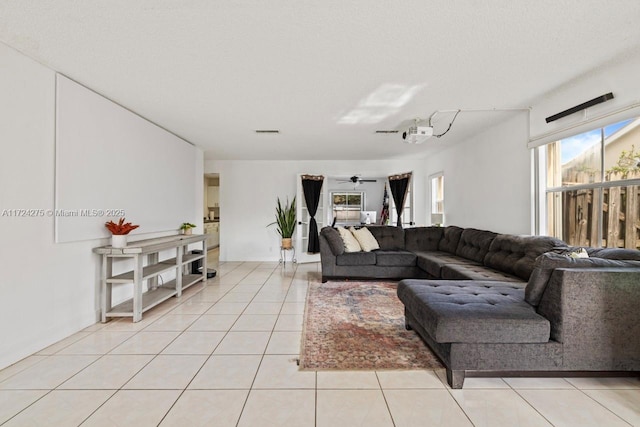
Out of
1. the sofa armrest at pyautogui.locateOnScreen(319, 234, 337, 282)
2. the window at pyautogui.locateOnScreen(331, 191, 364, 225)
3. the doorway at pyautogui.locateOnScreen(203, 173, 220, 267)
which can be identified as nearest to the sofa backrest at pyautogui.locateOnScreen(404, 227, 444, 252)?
the sofa armrest at pyautogui.locateOnScreen(319, 234, 337, 282)

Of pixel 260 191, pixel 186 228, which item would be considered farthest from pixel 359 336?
pixel 260 191

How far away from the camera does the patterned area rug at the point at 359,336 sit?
214cm

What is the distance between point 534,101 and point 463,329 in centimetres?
280

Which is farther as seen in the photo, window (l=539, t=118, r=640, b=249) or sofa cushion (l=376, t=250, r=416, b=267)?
sofa cushion (l=376, t=250, r=416, b=267)

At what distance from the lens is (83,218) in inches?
110

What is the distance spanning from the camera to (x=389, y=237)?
Result: 514cm

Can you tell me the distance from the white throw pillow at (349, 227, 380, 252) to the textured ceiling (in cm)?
209

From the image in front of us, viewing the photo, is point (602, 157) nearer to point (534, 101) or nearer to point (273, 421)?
point (534, 101)

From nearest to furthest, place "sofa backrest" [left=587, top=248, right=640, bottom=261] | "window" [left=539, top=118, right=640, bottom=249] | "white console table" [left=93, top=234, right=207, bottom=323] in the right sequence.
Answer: "sofa backrest" [left=587, top=248, right=640, bottom=261], "window" [left=539, top=118, right=640, bottom=249], "white console table" [left=93, top=234, right=207, bottom=323]

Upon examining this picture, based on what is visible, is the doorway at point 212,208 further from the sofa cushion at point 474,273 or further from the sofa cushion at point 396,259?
the sofa cushion at point 474,273

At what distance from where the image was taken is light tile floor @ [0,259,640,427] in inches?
61.8

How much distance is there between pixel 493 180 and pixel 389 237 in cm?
183

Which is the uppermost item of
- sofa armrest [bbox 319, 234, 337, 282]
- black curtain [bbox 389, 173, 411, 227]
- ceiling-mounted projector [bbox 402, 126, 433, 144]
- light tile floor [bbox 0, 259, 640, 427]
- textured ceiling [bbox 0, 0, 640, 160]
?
textured ceiling [bbox 0, 0, 640, 160]

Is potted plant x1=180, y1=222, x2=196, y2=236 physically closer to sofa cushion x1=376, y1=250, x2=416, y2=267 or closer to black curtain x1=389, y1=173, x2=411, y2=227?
sofa cushion x1=376, y1=250, x2=416, y2=267
